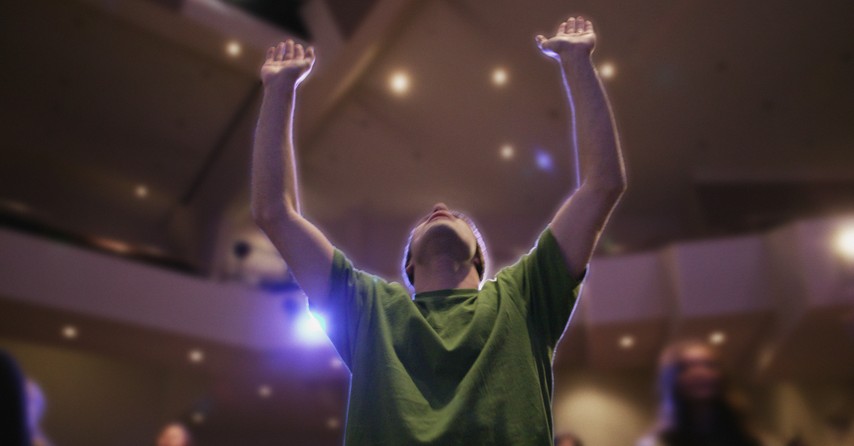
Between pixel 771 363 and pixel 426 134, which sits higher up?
pixel 426 134

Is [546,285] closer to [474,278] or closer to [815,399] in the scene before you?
[474,278]

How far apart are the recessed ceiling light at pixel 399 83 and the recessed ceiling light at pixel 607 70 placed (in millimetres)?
2405

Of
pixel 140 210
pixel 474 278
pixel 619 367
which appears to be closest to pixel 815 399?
pixel 619 367

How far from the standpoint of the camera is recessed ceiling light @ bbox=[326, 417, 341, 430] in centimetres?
1157

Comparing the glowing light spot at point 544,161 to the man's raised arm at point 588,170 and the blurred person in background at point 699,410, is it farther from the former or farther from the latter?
the man's raised arm at point 588,170

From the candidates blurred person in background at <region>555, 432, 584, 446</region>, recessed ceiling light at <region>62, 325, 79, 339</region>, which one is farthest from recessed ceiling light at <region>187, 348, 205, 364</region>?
blurred person in background at <region>555, 432, 584, 446</region>

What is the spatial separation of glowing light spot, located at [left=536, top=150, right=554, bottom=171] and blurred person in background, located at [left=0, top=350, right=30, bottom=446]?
31.5 ft

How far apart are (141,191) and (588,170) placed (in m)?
11.8

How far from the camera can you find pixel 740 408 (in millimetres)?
1603

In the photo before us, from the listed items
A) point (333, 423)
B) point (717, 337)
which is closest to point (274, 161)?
point (717, 337)

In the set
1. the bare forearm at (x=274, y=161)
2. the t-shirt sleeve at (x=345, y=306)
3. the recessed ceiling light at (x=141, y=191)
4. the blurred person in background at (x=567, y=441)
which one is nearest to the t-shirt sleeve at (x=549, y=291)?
the t-shirt sleeve at (x=345, y=306)

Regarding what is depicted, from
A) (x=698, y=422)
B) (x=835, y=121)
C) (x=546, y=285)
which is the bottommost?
(x=698, y=422)

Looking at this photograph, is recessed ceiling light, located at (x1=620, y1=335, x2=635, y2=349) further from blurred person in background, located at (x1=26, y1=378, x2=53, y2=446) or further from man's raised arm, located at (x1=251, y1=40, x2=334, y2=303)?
man's raised arm, located at (x1=251, y1=40, x2=334, y2=303)

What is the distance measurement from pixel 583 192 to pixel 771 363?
338 inches
